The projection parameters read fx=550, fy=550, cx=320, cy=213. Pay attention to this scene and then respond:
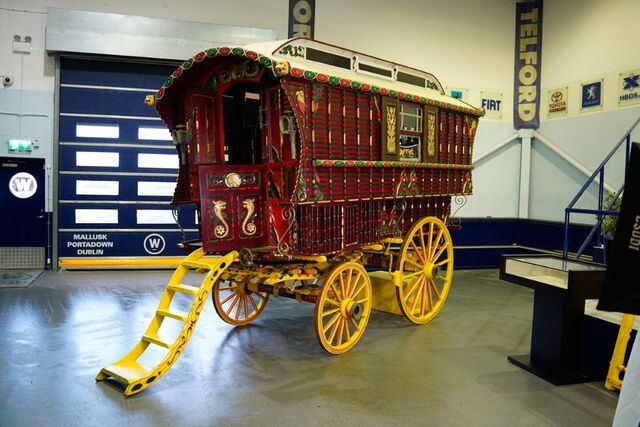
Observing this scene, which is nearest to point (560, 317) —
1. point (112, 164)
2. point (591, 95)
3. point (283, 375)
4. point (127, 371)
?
point (283, 375)

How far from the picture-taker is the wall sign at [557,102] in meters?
9.38

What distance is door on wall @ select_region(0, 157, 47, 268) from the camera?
875 centimetres

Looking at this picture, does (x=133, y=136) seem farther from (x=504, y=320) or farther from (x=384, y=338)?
(x=504, y=320)

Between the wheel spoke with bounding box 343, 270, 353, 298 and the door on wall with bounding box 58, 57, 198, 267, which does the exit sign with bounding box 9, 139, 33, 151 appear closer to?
the door on wall with bounding box 58, 57, 198, 267

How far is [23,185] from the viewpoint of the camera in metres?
8.80

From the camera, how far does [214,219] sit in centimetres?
448

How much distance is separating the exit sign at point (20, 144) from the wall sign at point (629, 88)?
9.13 meters

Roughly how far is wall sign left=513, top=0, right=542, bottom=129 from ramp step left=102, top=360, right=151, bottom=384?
8284 mm

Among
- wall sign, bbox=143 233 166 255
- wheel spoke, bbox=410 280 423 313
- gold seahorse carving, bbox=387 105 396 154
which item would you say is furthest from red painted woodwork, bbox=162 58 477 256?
wall sign, bbox=143 233 166 255

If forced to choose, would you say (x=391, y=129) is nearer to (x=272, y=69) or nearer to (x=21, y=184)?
(x=272, y=69)

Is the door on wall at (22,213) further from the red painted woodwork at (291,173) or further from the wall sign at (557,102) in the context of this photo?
the wall sign at (557,102)

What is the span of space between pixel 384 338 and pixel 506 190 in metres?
5.77

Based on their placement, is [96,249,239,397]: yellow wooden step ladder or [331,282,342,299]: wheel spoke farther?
[331,282,342,299]: wheel spoke

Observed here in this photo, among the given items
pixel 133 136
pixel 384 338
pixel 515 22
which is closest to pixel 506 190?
pixel 515 22
